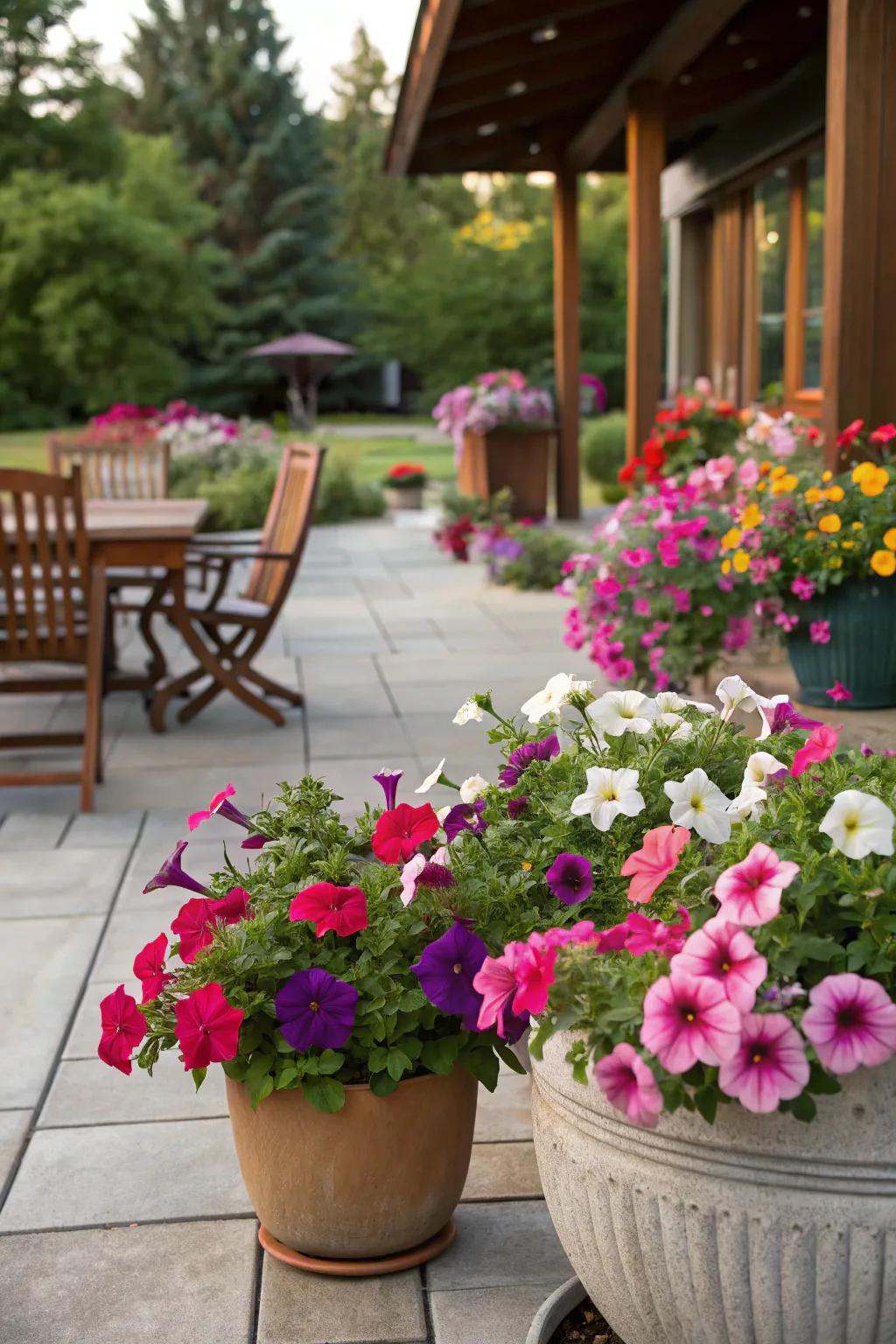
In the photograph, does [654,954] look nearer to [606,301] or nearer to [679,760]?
[679,760]

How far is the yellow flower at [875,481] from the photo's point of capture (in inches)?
154

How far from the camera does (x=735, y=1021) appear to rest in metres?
1.37

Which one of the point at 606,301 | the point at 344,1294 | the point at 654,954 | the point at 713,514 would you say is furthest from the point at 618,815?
the point at 606,301

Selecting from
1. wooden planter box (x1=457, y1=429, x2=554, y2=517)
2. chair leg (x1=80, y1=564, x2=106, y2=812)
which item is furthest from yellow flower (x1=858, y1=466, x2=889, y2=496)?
wooden planter box (x1=457, y1=429, x2=554, y2=517)

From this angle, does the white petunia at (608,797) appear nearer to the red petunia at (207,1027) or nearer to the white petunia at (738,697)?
the white petunia at (738,697)

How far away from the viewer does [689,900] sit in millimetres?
1631

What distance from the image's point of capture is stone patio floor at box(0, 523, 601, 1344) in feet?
6.39

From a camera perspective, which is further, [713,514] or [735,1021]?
[713,514]

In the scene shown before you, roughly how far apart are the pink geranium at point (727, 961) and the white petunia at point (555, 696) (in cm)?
57

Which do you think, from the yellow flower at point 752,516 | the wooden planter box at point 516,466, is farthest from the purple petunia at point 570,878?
the wooden planter box at point 516,466

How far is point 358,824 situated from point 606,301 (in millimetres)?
26620

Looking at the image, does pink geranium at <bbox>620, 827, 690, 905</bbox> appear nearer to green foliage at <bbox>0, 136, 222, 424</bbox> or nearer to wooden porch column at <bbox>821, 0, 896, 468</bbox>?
wooden porch column at <bbox>821, 0, 896, 468</bbox>

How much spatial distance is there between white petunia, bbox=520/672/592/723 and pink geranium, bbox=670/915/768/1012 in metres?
0.57

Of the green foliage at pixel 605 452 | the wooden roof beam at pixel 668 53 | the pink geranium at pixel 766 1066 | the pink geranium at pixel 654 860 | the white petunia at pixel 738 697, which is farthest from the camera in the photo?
the green foliage at pixel 605 452
